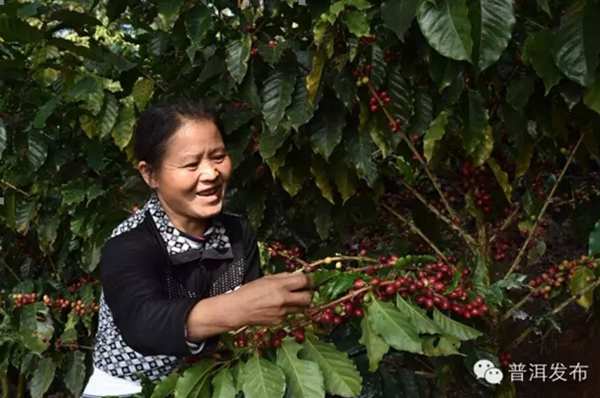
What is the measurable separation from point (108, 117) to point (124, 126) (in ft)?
0.13

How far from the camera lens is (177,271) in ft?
4.33

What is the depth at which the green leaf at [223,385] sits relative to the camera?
3.67 ft

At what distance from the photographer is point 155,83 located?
1.88m

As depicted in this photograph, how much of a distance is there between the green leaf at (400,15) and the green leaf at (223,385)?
570mm

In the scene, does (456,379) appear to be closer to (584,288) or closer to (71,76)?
(584,288)

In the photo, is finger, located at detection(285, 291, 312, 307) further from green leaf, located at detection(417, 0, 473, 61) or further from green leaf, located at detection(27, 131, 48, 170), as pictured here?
green leaf, located at detection(27, 131, 48, 170)

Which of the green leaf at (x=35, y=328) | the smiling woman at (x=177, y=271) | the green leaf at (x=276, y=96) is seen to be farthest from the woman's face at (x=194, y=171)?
the green leaf at (x=35, y=328)

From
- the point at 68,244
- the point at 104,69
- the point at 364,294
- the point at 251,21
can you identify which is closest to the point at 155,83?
the point at 104,69

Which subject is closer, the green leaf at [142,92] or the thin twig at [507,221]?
the thin twig at [507,221]

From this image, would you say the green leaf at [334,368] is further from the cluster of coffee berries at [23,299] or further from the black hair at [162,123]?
the cluster of coffee berries at [23,299]

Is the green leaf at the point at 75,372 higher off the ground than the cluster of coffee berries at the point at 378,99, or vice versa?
the cluster of coffee berries at the point at 378,99

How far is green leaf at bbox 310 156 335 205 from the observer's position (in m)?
1.71

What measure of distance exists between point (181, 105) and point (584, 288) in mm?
761

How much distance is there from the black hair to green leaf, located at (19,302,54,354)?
88 centimetres
